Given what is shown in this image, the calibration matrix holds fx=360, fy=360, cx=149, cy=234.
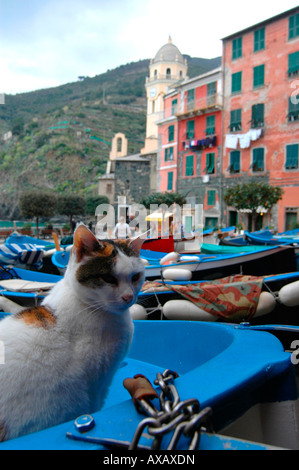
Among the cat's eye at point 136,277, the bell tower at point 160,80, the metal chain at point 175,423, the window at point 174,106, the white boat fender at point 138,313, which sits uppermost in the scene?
the bell tower at point 160,80

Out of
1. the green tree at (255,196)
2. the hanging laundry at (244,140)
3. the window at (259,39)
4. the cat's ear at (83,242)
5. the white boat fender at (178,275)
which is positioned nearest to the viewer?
the cat's ear at (83,242)

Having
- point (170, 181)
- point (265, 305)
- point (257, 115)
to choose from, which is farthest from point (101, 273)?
point (170, 181)

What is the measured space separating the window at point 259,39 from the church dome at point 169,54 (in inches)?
1121

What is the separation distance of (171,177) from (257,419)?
2825cm

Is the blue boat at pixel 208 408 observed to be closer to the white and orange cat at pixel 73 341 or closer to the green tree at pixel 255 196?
the white and orange cat at pixel 73 341

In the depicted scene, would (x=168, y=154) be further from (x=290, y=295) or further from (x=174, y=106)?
(x=290, y=295)

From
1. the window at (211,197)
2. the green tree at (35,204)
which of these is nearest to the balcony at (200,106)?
the window at (211,197)

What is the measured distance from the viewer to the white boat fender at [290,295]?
3643 millimetres

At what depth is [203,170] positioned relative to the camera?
2616 centimetres

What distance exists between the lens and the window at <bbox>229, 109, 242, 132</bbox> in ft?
77.5

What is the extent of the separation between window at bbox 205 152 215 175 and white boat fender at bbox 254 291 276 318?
2261 centimetres

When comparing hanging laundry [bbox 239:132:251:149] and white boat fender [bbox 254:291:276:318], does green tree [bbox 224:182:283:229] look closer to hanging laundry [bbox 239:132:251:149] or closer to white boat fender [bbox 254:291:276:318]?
hanging laundry [bbox 239:132:251:149]

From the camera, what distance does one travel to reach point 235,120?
2386 cm

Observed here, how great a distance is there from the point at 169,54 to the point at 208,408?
55.9m
